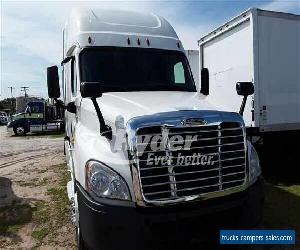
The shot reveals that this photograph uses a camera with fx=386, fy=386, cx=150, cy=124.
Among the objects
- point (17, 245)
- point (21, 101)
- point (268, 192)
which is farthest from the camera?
point (21, 101)

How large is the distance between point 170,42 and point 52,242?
3.46 meters

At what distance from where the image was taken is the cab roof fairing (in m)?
5.74

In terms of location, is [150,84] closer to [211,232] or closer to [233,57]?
[211,232]

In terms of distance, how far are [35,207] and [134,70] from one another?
10.6 ft

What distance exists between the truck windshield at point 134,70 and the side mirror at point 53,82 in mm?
423

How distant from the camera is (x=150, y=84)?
5.44 m

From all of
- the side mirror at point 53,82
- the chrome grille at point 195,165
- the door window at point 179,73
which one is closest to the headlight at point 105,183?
the chrome grille at point 195,165

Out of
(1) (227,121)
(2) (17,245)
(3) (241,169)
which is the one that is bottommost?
(2) (17,245)

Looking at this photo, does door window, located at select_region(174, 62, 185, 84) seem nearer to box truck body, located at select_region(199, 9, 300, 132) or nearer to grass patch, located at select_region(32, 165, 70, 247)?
box truck body, located at select_region(199, 9, 300, 132)

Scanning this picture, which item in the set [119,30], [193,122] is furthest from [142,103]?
[119,30]

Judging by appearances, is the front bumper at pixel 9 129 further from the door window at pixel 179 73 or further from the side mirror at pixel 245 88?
the side mirror at pixel 245 88

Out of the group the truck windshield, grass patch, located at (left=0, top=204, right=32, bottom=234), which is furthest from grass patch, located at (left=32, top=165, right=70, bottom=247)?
the truck windshield

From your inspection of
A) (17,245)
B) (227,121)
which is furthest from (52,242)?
(227,121)

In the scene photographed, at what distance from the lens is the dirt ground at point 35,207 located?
5.39 metres
